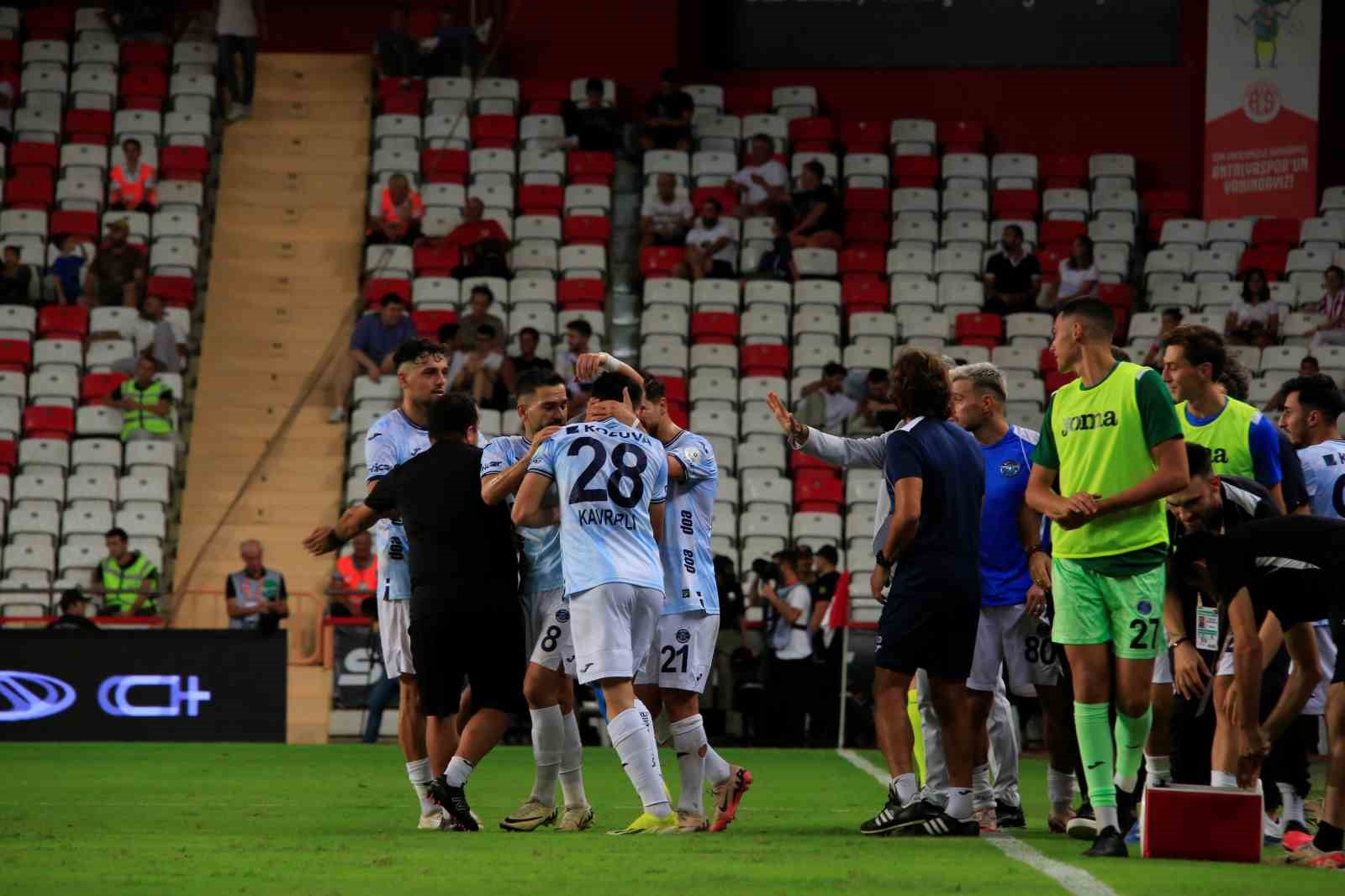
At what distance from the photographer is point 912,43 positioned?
88.6 feet

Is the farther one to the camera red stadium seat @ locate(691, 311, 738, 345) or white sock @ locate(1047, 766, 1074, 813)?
red stadium seat @ locate(691, 311, 738, 345)

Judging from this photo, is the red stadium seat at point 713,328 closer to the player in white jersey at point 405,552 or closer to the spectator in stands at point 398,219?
the spectator in stands at point 398,219

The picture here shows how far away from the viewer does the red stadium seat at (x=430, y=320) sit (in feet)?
71.7

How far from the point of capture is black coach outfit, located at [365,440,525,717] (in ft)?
29.2

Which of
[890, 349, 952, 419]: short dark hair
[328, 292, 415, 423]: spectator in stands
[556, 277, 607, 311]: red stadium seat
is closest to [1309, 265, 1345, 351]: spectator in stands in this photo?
[556, 277, 607, 311]: red stadium seat

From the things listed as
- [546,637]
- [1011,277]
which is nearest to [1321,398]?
[546,637]

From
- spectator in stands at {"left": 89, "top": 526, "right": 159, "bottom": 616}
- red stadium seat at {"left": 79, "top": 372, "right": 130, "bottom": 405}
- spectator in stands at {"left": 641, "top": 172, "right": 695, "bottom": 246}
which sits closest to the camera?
spectator in stands at {"left": 89, "top": 526, "right": 159, "bottom": 616}

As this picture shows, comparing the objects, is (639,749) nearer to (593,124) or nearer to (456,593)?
(456,593)

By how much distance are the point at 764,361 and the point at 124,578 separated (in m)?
7.40

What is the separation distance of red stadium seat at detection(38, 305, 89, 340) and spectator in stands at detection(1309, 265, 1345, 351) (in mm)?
13767

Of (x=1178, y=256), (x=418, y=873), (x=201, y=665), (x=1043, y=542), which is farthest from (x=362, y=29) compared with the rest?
(x=418, y=873)

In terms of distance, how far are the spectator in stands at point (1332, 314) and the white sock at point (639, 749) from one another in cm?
1471

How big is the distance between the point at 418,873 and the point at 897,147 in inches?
780

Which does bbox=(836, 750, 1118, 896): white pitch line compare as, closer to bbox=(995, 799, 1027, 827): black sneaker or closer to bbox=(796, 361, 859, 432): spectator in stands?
bbox=(995, 799, 1027, 827): black sneaker
